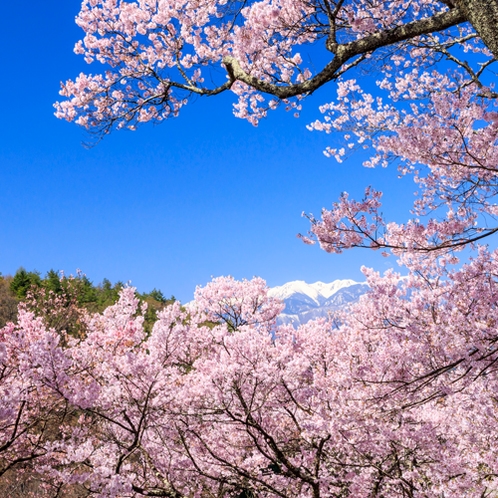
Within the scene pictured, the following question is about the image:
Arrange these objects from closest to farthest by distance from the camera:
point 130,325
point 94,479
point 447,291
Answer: point 94,479
point 447,291
point 130,325

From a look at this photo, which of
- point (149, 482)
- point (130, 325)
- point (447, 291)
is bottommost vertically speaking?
point (149, 482)

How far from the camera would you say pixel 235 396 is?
585 centimetres

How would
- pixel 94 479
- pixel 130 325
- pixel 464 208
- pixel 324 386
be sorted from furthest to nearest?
pixel 324 386, pixel 130 325, pixel 464 208, pixel 94 479

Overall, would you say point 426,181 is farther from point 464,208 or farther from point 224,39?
point 224,39

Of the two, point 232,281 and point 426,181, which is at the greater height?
point 232,281

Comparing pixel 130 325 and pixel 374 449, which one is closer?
pixel 130 325

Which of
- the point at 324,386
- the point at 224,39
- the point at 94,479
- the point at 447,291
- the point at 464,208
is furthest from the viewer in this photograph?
the point at 224,39

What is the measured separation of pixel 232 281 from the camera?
11891 millimetres

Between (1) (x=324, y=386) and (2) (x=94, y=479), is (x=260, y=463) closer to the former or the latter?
(1) (x=324, y=386)

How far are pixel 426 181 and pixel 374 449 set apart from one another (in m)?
3.83

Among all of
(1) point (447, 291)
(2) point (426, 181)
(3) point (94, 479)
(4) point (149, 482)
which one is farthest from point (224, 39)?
(4) point (149, 482)

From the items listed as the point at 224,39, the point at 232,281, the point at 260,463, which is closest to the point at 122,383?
the point at 260,463

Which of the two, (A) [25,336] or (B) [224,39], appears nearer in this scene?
(A) [25,336]

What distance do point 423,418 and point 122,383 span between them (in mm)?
4486
